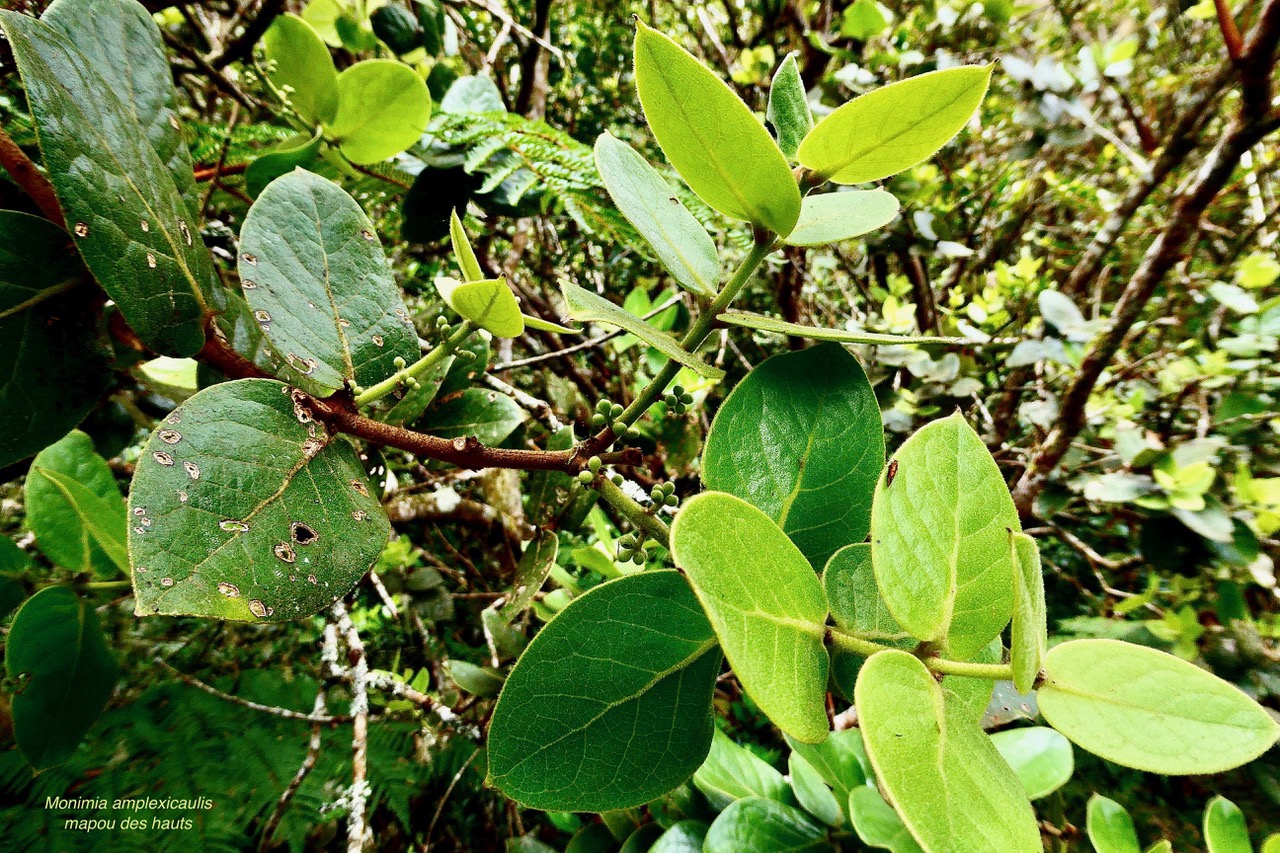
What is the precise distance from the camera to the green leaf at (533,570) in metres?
0.59

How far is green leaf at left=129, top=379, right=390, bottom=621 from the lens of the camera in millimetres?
294

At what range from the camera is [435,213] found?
0.86 metres

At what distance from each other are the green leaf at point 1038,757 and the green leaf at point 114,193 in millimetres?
849

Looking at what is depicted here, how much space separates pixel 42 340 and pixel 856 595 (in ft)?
1.88

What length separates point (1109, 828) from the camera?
651 mm

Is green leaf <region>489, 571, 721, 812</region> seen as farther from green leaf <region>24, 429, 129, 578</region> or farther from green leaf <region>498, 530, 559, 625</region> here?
green leaf <region>24, 429, 129, 578</region>

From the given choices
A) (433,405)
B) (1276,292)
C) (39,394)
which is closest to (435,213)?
(433,405)

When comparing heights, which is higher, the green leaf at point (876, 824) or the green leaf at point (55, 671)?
the green leaf at point (55, 671)

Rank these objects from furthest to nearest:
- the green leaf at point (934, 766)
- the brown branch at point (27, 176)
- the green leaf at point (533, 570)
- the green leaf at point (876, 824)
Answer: the green leaf at point (533, 570), the green leaf at point (876, 824), the brown branch at point (27, 176), the green leaf at point (934, 766)

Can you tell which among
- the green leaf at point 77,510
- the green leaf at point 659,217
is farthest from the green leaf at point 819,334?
the green leaf at point 77,510

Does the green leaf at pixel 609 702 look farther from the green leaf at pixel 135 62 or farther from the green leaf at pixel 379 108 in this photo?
the green leaf at pixel 379 108

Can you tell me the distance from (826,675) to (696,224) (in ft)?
0.97

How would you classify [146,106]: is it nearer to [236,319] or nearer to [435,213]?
[236,319]

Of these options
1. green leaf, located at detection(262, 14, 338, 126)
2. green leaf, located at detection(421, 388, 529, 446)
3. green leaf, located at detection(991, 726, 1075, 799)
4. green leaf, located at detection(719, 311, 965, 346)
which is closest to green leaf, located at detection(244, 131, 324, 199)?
green leaf, located at detection(262, 14, 338, 126)
